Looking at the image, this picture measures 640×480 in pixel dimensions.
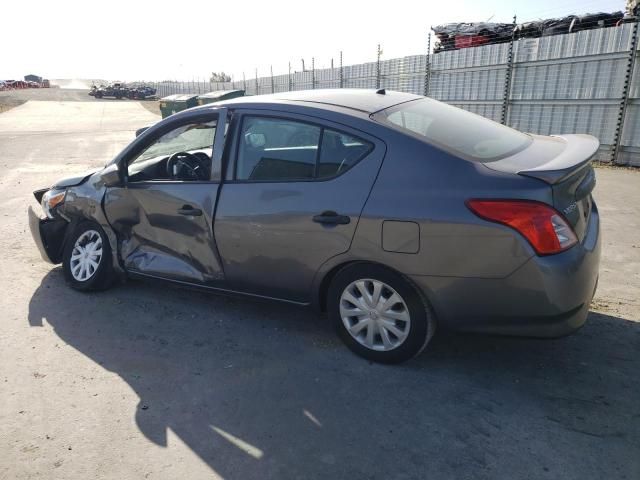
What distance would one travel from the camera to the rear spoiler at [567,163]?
264 cm

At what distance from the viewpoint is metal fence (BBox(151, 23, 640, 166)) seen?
1011 cm

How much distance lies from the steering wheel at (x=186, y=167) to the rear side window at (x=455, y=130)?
1.44 meters

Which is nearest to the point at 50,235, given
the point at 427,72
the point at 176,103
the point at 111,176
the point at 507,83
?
the point at 111,176

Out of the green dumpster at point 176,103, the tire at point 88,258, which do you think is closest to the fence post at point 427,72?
the green dumpster at point 176,103

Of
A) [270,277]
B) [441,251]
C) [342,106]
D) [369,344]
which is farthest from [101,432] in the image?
[342,106]

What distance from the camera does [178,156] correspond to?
13.9ft

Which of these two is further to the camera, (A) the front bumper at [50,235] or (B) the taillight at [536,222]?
(A) the front bumper at [50,235]

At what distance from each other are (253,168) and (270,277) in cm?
76

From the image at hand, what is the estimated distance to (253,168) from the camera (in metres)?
3.48

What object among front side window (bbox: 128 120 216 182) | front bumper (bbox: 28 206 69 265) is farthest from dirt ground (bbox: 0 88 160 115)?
front side window (bbox: 128 120 216 182)

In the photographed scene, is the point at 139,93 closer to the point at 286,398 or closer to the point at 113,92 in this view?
the point at 113,92

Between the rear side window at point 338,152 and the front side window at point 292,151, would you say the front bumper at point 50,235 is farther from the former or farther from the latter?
the rear side window at point 338,152

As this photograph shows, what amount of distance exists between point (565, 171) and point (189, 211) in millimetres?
2493

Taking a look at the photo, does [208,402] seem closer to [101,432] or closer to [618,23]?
[101,432]
